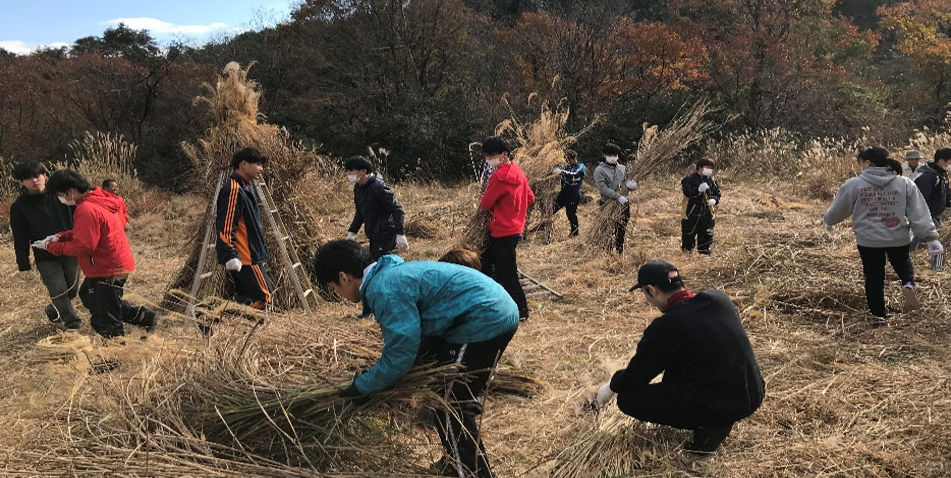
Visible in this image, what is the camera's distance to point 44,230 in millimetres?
4809

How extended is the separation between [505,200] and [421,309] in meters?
2.59

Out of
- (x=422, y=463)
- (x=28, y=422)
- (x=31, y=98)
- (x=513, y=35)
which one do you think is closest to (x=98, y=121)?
(x=31, y=98)

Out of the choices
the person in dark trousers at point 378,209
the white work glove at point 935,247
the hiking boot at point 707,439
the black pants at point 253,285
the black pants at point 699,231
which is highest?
the person in dark trousers at point 378,209

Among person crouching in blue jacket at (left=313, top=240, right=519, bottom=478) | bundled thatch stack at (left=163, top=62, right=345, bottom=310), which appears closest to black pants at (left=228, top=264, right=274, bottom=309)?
bundled thatch stack at (left=163, top=62, right=345, bottom=310)

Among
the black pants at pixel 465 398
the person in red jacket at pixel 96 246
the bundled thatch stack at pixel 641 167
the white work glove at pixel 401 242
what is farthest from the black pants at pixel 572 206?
the black pants at pixel 465 398

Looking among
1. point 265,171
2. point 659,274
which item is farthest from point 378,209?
point 659,274

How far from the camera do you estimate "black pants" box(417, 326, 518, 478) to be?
2.31m

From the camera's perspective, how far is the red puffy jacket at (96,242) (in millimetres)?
3930

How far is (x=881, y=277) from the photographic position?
4258 mm

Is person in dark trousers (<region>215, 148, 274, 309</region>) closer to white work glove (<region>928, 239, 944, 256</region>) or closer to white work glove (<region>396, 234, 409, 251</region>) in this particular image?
white work glove (<region>396, 234, 409, 251</region>)

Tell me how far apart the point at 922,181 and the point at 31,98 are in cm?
1744

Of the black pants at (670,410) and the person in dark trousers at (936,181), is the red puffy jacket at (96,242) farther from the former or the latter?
the person in dark trousers at (936,181)

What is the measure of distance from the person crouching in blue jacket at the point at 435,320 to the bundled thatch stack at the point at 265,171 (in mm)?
3030

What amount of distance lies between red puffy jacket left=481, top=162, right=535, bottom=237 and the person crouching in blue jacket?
236 cm
